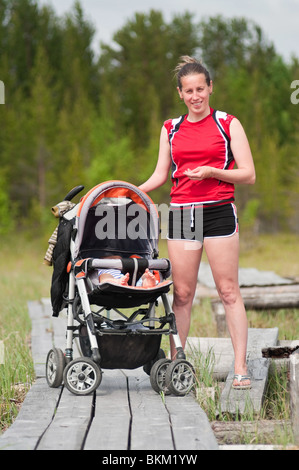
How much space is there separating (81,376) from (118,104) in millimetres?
27074

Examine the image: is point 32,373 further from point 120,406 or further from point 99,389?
point 120,406

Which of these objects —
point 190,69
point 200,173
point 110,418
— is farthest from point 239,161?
point 110,418

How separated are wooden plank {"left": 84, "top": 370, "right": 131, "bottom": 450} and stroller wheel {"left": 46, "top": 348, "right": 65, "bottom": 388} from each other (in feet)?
0.87

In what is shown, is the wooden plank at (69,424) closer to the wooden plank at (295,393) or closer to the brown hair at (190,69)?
the wooden plank at (295,393)

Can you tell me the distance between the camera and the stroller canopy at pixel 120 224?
185 inches

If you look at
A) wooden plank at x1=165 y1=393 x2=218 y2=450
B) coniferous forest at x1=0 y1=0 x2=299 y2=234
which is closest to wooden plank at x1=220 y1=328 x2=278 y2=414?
wooden plank at x1=165 y1=393 x2=218 y2=450

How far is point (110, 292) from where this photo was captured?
427 cm

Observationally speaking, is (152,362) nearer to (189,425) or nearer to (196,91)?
(189,425)

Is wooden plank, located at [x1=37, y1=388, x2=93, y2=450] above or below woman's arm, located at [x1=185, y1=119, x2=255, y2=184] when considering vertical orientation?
below

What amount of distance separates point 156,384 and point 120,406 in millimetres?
403

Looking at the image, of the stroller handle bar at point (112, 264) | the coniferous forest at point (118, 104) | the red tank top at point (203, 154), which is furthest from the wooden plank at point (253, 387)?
the coniferous forest at point (118, 104)

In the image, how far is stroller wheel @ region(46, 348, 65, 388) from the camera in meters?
4.44

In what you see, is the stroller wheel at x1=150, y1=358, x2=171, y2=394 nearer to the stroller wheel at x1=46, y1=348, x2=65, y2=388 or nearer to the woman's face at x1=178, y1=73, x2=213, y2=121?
the stroller wheel at x1=46, y1=348, x2=65, y2=388
